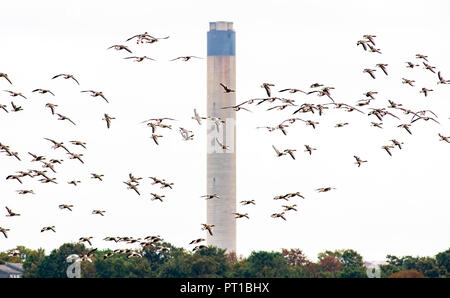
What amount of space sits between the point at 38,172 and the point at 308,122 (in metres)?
25.1
